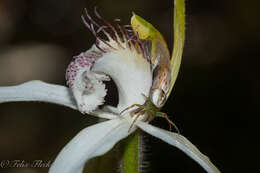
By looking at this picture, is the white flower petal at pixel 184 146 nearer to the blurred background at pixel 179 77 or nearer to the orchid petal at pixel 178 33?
the orchid petal at pixel 178 33

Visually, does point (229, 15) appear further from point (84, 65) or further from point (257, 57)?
point (84, 65)

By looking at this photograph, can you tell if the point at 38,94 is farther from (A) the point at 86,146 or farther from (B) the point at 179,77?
(B) the point at 179,77

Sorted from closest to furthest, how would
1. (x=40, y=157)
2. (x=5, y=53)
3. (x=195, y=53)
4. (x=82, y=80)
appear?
(x=82, y=80) < (x=40, y=157) < (x=5, y=53) < (x=195, y=53)

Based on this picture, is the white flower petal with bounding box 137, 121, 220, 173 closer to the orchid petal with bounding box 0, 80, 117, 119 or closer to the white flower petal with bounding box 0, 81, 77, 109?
the orchid petal with bounding box 0, 80, 117, 119


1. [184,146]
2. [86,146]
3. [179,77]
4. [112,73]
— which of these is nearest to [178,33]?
[112,73]

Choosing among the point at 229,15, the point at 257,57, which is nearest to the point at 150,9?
the point at 229,15


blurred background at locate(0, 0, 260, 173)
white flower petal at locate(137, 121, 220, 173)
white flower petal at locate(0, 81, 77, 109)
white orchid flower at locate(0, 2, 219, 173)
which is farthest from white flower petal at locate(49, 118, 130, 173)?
blurred background at locate(0, 0, 260, 173)

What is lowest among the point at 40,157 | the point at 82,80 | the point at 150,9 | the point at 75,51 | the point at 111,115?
the point at 40,157
